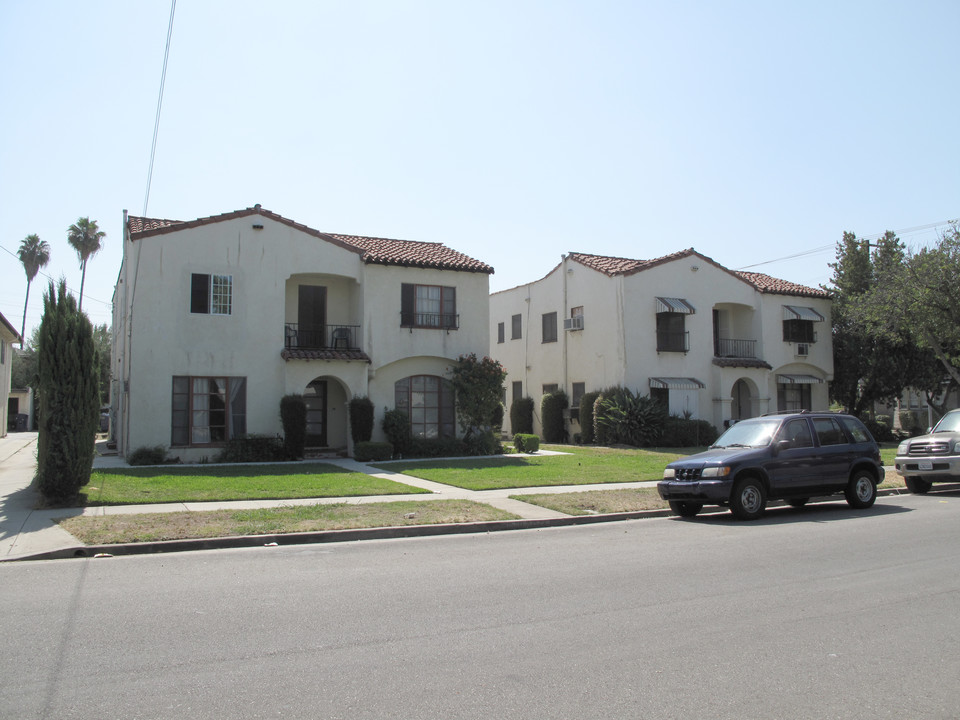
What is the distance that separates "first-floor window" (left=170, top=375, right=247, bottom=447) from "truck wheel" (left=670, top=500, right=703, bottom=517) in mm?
13843

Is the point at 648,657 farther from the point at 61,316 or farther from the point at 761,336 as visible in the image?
the point at 761,336

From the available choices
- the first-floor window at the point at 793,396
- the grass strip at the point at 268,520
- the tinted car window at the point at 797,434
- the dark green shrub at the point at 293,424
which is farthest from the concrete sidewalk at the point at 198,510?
the first-floor window at the point at 793,396

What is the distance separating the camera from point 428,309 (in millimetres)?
25766

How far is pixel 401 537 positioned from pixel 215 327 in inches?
535

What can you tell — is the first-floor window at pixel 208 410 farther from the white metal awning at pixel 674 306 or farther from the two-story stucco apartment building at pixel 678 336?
the white metal awning at pixel 674 306

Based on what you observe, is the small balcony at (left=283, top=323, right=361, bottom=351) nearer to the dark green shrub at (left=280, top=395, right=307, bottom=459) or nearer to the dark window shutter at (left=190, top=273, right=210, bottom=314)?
the dark green shrub at (left=280, top=395, right=307, bottom=459)

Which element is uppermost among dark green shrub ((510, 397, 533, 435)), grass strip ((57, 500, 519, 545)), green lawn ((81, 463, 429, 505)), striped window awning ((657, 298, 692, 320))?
striped window awning ((657, 298, 692, 320))

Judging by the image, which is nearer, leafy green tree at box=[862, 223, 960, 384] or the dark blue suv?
the dark blue suv

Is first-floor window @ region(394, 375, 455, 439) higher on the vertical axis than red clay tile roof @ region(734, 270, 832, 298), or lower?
lower

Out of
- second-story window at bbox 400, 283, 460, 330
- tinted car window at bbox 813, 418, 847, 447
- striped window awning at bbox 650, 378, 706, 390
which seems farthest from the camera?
striped window awning at bbox 650, 378, 706, 390

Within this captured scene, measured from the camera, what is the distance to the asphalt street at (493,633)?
475cm

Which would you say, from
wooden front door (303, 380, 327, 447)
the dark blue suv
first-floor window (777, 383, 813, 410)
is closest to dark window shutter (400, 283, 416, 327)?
wooden front door (303, 380, 327, 447)

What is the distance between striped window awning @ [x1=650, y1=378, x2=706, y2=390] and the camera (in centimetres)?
3073

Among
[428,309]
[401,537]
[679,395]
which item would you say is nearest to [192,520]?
[401,537]
